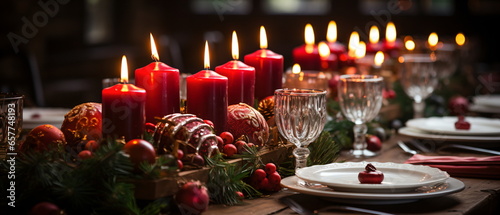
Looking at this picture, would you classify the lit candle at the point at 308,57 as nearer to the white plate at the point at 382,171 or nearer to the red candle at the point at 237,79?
the red candle at the point at 237,79

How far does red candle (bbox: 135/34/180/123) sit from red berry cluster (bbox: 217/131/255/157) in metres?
0.15

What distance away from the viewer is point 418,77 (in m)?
2.48

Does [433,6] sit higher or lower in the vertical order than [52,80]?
higher

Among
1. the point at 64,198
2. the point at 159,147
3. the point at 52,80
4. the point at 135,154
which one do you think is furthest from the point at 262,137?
the point at 52,80

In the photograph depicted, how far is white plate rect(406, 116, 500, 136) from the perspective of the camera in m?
2.03

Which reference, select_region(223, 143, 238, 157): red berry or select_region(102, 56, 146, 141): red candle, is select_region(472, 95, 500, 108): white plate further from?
select_region(102, 56, 146, 141): red candle

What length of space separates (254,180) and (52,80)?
397cm

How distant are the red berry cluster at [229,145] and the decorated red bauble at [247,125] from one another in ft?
0.13

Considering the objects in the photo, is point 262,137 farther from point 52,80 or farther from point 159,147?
point 52,80

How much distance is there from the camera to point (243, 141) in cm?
148

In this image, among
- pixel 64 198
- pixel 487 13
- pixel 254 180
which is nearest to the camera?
pixel 64 198

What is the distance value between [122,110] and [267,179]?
0.34 m

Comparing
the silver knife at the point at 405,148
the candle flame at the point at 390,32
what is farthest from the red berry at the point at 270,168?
the candle flame at the point at 390,32

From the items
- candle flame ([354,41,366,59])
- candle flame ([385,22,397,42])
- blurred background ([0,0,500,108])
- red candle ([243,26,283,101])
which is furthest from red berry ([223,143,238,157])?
blurred background ([0,0,500,108])
